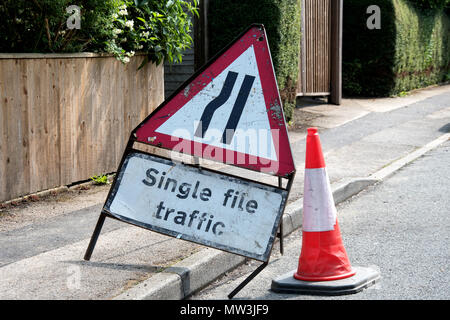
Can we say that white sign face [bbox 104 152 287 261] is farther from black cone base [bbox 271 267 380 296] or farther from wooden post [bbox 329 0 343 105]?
wooden post [bbox 329 0 343 105]

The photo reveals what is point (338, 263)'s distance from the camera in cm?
462

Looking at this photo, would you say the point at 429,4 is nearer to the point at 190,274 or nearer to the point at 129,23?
the point at 129,23

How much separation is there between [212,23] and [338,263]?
7.38 meters

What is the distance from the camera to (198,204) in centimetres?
465

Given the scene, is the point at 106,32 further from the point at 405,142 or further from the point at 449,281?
the point at 405,142

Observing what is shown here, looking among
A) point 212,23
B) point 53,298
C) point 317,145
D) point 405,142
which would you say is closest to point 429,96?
point 405,142

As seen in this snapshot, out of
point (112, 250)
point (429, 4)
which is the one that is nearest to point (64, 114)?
point (112, 250)

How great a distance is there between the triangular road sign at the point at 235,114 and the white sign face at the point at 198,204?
15 cm

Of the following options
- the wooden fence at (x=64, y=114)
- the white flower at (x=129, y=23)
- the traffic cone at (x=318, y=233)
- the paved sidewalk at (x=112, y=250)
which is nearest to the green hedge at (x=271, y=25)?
the paved sidewalk at (x=112, y=250)

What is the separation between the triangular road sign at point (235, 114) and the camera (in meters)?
4.57

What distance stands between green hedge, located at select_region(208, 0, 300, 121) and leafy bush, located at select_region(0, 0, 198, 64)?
9.64ft

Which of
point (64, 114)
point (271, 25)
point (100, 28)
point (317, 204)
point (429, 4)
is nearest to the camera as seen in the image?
point (317, 204)

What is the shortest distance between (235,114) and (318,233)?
3.14 ft

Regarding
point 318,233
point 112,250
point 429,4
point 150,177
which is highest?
point 429,4
